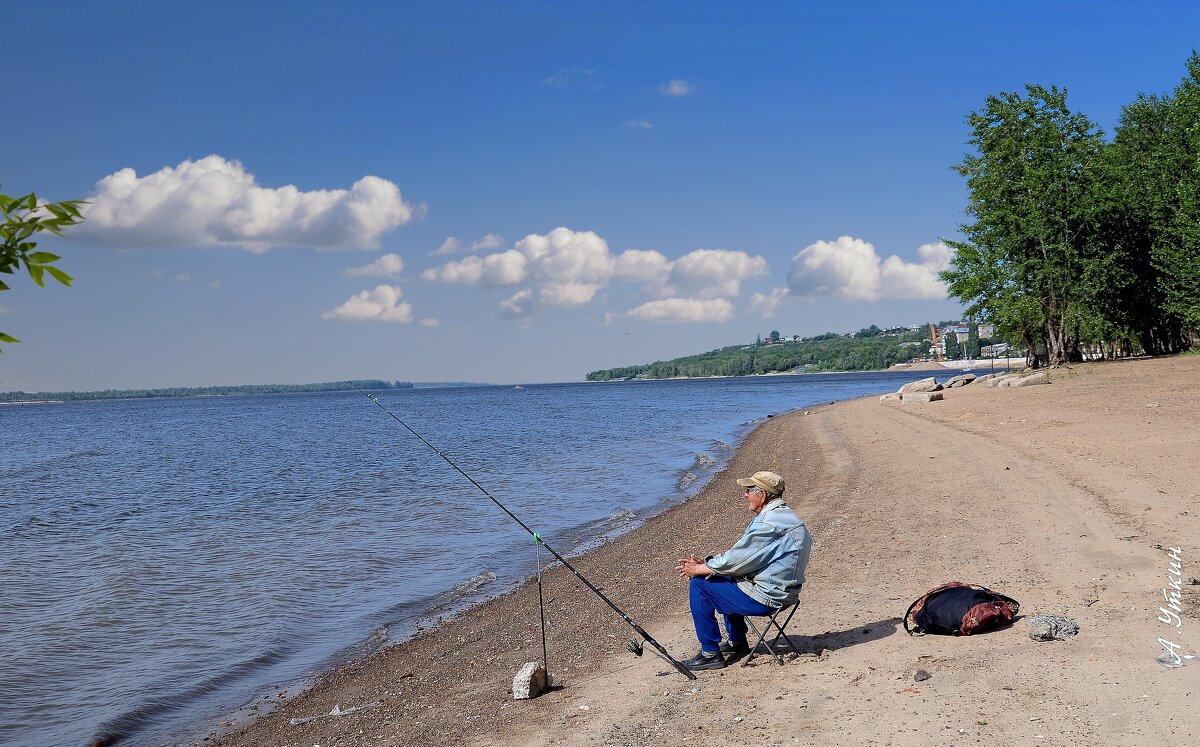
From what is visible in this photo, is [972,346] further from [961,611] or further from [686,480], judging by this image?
[961,611]

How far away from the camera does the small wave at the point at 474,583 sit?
12.1 meters

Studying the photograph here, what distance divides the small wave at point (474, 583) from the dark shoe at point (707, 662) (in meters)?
6.01

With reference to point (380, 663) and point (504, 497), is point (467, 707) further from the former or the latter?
point (504, 497)

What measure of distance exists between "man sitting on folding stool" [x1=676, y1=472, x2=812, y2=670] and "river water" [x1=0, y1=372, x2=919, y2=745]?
199 inches

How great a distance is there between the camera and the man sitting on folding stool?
632 cm

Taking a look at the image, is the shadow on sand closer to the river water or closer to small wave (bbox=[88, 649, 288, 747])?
the river water

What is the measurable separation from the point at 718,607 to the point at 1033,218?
36513mm

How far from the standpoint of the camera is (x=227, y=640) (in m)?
10.4

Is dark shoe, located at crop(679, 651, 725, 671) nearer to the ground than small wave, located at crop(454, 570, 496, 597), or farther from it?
farther from it

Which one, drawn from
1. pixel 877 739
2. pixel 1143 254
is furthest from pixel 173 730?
pixel 1143 254

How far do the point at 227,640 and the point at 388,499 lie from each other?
11.9 m

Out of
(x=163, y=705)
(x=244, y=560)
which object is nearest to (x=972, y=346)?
(x=244, y=560)

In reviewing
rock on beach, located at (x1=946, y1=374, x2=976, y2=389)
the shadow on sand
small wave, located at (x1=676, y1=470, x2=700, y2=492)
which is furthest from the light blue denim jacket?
rock on beach, located at (x1=946, y1=374, x2=976, y2=389)

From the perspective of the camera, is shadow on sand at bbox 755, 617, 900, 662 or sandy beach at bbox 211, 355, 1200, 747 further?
shadow on sand at bbox 755, 617, 900, 662
